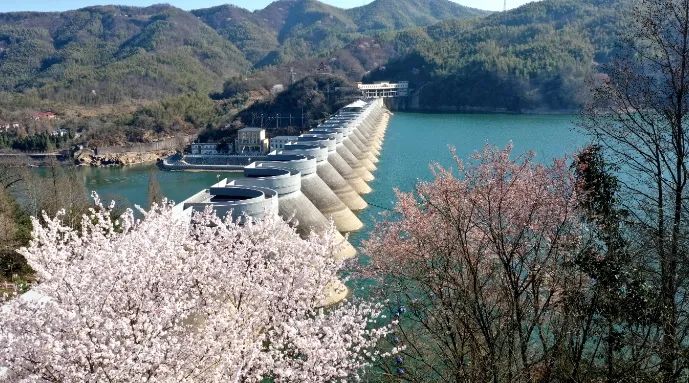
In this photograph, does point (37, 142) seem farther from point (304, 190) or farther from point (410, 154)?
point (304, 190)

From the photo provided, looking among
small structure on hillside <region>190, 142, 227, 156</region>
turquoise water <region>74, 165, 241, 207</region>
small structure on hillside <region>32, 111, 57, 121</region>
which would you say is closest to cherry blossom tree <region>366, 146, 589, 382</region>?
turquoise water <region>74, 165, 241, 207</region>

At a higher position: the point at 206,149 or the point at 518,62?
the point at 518,62

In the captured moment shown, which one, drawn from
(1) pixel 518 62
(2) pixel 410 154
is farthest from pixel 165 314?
(1) pixel 518 62

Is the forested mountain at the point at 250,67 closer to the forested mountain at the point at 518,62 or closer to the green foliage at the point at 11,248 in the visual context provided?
the forested mountain at the point at 518,62

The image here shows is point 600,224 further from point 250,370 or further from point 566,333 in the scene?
point 250,370

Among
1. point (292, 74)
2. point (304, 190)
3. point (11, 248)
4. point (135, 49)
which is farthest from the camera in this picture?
point (135, 49)

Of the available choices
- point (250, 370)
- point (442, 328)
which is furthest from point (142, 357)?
point (442, 328)
